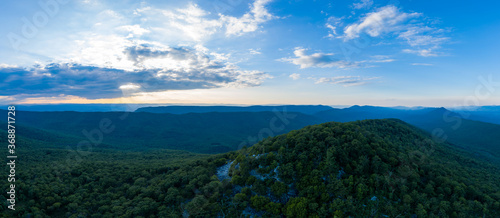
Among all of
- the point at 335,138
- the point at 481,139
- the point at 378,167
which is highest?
the point at 335,138

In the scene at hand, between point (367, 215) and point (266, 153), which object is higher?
point (266, 153)

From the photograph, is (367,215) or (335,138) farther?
(335,138)

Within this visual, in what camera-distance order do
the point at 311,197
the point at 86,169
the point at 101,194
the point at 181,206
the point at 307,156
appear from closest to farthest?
the point at 311,197 < the point at 181,206 < the point at 307,156 < the point at 101,194 < the point at 86,169

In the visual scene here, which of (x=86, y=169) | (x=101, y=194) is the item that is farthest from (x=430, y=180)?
(x=86, y=169)

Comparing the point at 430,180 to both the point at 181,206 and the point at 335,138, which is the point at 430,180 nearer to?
the point at 335,138

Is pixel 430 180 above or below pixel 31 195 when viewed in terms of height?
above

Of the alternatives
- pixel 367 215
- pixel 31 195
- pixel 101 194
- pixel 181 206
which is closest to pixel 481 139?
pixel 367 215

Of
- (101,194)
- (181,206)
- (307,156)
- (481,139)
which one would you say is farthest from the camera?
(481,139)

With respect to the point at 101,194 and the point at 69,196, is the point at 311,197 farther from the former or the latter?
the point at 69,196

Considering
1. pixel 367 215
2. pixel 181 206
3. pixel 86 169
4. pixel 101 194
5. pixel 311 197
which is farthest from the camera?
pixel 86 169

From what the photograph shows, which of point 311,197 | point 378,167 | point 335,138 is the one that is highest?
point 335,138
